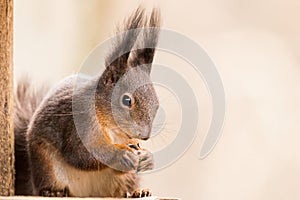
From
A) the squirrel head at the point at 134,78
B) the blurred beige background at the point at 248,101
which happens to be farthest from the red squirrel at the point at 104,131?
the blurred beige background at the point at 248,101

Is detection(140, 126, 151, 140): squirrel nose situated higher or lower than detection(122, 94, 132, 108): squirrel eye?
lower

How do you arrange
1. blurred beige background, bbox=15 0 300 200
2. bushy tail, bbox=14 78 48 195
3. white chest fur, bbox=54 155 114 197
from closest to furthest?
white chest fur, bbox=54 155 114 197
bushy tail, bbox=14 78 48 195
blurred beige background, bbox=15 0 300 200

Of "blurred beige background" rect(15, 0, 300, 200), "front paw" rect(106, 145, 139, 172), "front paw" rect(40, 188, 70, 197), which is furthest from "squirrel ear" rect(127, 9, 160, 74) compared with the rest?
"blurred beige background" rect(15, 0, 300, 200)

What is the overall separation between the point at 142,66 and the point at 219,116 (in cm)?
15

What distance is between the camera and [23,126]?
1.17 meters

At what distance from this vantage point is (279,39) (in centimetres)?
149

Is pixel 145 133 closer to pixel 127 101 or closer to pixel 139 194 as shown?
pixel 127 101

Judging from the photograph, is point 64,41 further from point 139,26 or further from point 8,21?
point 139,26

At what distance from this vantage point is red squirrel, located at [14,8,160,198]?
0.90 m

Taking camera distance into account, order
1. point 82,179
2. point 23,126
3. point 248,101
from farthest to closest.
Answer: point 248,101 < point 23,126 < point 82,179

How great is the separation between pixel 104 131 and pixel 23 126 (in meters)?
0.27

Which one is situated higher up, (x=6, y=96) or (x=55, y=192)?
(x=6, y=96)

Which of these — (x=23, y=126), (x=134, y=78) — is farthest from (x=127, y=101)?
(x=23, y=126)

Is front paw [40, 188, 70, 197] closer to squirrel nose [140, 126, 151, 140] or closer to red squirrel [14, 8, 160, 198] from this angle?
red squirrel [14, 8, 160, 198]
